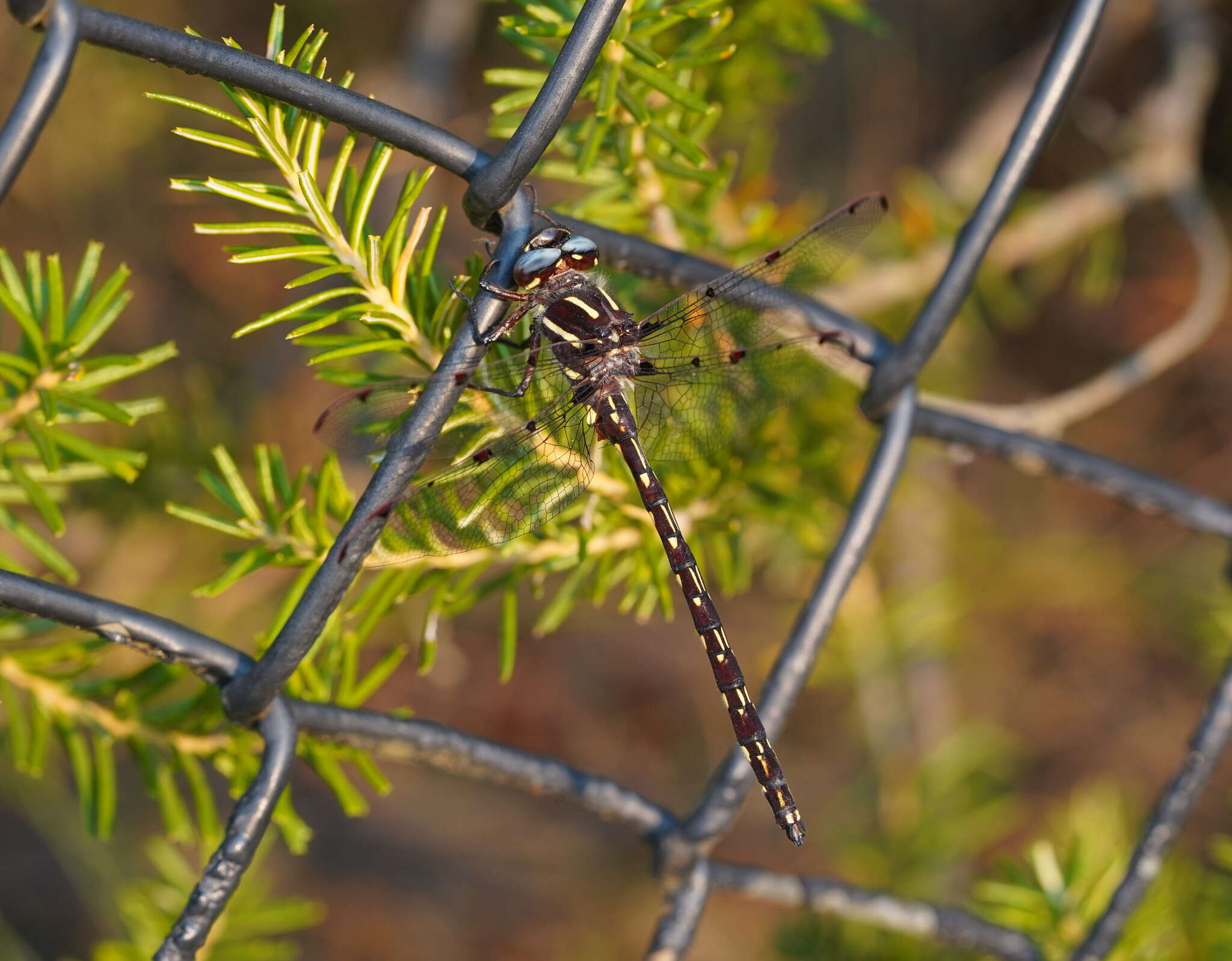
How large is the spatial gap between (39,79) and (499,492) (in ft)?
1.19

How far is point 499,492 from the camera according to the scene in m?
0.68

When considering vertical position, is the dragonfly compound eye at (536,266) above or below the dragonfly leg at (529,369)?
above

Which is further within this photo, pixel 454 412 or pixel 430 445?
pixel 454 412

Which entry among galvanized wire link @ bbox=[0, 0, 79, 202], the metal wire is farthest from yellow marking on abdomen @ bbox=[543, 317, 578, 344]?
galvanized wire link @ bbox=[0, 0, 79, 202]

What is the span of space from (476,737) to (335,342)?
266 mm

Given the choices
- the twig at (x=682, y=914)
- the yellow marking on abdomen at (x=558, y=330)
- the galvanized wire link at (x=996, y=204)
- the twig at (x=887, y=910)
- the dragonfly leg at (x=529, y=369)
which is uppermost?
the galvanized wire link at (x=996, y=204)

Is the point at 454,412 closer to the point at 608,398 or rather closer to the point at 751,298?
the point at 608,398

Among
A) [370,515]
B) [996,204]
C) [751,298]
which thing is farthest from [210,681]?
[996,204]

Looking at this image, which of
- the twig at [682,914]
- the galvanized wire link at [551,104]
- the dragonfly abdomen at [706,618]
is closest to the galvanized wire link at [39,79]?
the galvanized wire link at [551,104]

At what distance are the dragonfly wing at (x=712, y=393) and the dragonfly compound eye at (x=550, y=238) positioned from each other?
7.4 inches

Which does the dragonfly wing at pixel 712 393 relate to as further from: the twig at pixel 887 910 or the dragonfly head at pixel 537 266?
the twig at pixel 887 910

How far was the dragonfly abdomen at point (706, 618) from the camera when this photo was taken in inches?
26.4

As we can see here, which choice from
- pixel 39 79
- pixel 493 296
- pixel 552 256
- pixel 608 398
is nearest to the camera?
pixel 39 79

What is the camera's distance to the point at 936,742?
1429 mm
